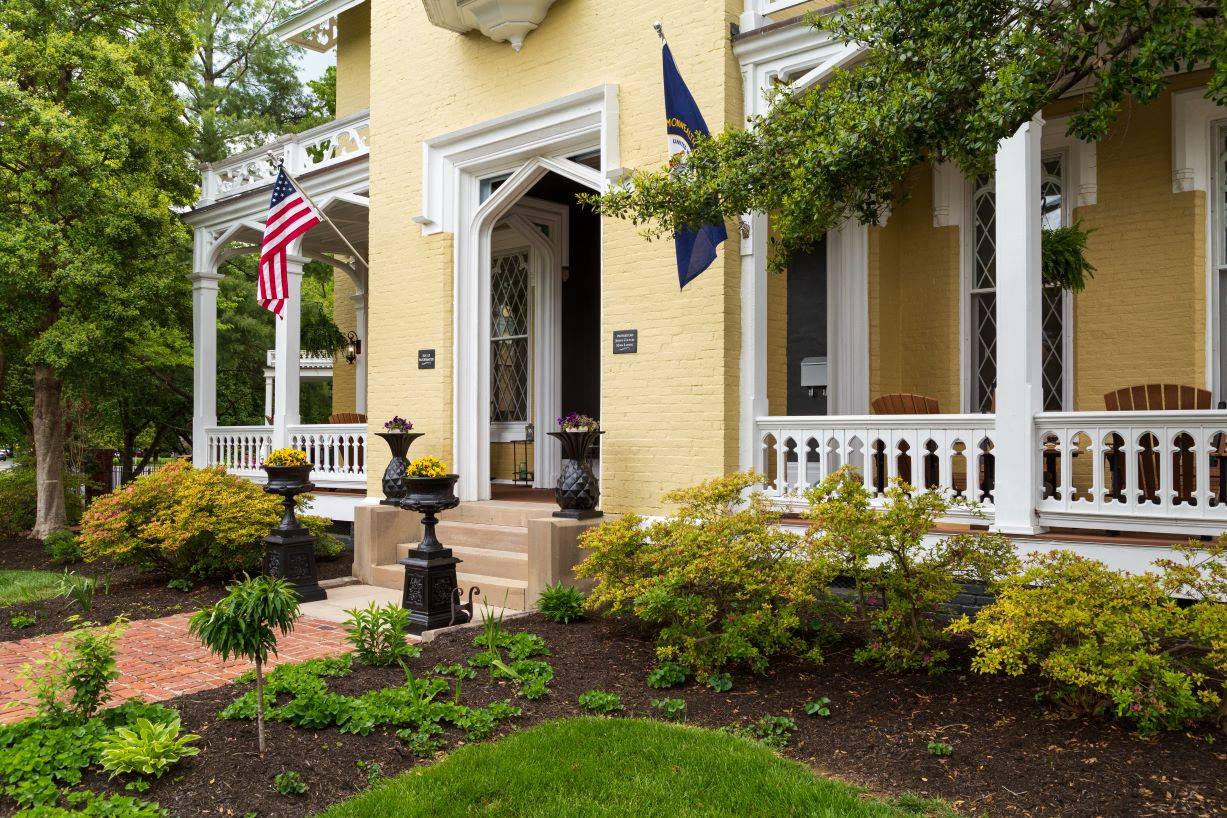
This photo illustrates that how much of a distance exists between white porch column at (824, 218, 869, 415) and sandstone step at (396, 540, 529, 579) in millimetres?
3779

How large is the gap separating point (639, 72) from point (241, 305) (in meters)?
13.3

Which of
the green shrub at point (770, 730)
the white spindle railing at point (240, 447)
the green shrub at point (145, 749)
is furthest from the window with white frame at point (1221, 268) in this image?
the white spindle railing at point (240, 447)

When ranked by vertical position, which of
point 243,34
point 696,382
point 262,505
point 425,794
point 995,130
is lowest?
point 425,794

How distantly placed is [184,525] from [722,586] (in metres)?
5.79

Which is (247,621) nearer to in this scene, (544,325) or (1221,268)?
(544,325)

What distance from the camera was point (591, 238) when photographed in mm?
12625

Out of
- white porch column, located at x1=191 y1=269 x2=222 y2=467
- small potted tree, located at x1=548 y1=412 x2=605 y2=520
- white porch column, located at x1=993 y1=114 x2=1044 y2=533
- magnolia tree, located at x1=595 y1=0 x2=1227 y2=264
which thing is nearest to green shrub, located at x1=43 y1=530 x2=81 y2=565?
white porch column, located at x1=191 y1=269 x2=222 y2=467

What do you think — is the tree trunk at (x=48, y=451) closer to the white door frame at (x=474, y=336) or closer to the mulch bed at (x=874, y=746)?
the white door frame at (x=474, y=336)

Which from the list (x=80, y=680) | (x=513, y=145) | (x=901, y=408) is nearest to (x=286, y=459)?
(x=513, y=145)

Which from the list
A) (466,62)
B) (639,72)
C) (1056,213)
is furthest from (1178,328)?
(466,62)

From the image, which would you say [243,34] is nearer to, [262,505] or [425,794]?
[262,505]

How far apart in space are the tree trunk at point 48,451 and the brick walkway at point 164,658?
6.82 m

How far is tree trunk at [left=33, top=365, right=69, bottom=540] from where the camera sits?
13.3 meters

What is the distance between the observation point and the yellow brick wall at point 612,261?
8.22 meters
